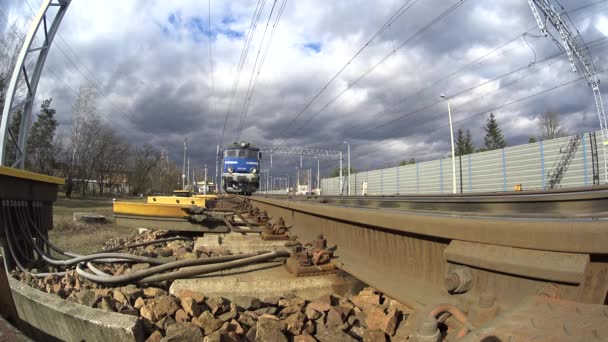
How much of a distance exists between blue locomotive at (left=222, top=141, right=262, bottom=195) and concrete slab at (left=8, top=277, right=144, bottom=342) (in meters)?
24.2

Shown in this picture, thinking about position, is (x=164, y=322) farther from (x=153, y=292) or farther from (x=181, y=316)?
(x=153, y=292)

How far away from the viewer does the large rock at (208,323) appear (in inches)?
91.2

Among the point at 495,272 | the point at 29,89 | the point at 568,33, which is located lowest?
the point at 495,272

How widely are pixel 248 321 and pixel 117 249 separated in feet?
14.2

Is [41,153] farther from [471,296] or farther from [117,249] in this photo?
[471,296]

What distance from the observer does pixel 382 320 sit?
2295mm

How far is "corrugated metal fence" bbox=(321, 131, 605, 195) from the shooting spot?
18391 millimetres

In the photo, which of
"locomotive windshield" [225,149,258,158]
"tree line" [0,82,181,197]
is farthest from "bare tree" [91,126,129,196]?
"locomotive windshield" [225,149,258,158]

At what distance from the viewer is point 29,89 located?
43.0 feet

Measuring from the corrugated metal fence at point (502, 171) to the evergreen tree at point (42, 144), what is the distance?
41.8m

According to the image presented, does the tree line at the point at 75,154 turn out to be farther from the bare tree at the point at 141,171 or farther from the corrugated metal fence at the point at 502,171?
the corrugated metal fence at the point at 502,171

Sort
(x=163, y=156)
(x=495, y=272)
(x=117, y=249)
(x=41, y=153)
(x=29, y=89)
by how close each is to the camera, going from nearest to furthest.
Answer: (x=495, y=272)
(x=117, y=249)
(x=29, y=89)
(x=41, y=153)
(x=163, y=156)

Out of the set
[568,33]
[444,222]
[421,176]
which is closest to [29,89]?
[444,222]

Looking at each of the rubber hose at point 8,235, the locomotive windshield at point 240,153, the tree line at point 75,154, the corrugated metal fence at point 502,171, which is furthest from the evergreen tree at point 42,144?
the rubber hose at point 8,235
